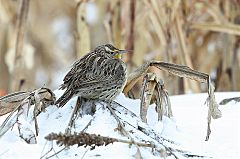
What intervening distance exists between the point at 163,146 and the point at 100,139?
305 millimetres

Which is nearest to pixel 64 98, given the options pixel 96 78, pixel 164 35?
pixel 96 78

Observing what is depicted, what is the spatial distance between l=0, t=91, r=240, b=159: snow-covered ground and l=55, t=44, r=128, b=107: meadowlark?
5 centimetres

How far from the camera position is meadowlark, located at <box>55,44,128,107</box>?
253 cm

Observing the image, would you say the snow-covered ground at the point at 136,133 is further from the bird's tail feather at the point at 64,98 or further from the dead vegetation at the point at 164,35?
the dead vegetation at the point at 164,35

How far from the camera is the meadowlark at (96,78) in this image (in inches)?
99.5

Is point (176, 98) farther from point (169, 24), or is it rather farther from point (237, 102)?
point (169, 24)

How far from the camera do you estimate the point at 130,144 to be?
216cm

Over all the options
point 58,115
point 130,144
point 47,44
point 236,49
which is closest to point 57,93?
point 58,115

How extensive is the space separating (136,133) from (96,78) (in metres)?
0.45

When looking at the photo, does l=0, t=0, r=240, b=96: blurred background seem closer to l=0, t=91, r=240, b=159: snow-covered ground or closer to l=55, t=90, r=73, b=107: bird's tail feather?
l=0, t=91, r=240, b=159: snow-covered ground

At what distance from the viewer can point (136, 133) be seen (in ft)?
7.43

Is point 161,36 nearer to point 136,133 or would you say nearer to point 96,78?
point 96,78

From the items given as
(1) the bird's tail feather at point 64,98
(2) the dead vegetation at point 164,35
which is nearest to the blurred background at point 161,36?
(2) the dead vegetation at point 164,35

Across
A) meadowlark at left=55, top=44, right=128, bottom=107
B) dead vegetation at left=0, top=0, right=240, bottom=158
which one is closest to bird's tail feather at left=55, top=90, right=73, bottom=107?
meadowlark at left=55, top=44, right=128, bottom=107
